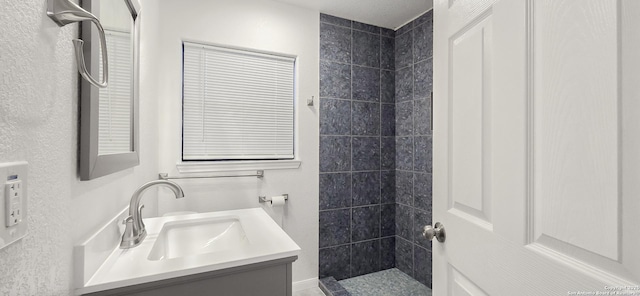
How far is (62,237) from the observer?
603 millimetres

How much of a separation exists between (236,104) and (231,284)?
1.44 meters

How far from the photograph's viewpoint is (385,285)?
227 cm

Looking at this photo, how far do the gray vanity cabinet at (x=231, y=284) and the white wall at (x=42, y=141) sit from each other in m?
0.19

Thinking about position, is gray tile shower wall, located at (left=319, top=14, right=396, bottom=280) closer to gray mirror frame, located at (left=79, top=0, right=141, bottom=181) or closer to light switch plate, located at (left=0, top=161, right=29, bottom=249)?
gray mirror frame, located at (left=79, top=0, right=141, bottom=181)

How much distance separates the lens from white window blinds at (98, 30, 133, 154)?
0.80 metres

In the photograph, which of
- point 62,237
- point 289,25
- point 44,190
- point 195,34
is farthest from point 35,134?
point 289,25

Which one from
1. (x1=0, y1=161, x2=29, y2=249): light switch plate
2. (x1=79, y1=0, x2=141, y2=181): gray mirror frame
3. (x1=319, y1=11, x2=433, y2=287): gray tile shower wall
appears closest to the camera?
(x1=0, y1=161, x2=29, y2=249): light switch plate

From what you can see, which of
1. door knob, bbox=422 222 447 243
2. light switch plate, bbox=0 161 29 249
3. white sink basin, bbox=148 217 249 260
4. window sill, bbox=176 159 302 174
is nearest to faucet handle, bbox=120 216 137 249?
white sink basin, bbox=148 217 249 260

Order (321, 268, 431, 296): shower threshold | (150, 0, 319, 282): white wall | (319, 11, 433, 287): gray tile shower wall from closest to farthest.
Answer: (150, 0, 319, 282): white wall
(321, 268, 431, 296): shower threshold
(319, 11, 433, 287): gray tile shower wall

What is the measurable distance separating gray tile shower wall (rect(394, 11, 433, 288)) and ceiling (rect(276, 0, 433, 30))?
92 mm

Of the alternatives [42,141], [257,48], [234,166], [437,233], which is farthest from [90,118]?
[257,48]

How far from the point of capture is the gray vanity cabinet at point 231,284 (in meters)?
0.77

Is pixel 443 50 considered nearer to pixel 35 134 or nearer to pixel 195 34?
pixel 35 134

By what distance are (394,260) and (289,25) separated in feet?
7.56
